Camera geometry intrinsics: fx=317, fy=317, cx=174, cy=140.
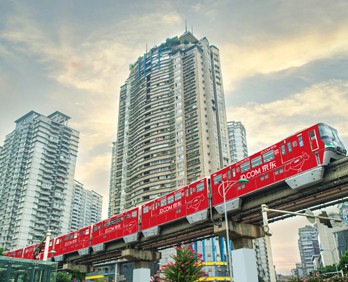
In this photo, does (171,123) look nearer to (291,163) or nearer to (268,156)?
(268,156)

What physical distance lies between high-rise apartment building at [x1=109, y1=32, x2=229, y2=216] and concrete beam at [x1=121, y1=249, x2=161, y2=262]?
141ft

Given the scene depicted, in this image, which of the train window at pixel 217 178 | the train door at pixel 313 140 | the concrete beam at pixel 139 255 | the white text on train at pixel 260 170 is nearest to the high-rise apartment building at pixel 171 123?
the concrete beam at pixel 139 255

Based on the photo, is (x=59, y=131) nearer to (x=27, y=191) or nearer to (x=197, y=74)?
(x=27, y=191)

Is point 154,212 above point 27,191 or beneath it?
→ beneath

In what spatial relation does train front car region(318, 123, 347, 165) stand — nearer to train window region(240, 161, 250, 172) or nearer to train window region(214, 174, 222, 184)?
train window region(240, 161, 250, 172)

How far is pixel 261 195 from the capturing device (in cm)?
2809

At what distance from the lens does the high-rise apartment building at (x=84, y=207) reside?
552 ft

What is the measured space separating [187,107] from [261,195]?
244 ft

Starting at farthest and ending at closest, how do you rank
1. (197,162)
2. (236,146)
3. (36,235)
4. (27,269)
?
(236,146), (36,235), (197,162), (27,269)

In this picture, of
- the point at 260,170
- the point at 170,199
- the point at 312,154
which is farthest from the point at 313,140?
the point at 170,199

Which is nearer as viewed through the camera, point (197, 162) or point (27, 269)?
point (27, 269)

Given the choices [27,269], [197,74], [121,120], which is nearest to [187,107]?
[197,74]

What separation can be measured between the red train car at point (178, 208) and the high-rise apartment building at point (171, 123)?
51.6m

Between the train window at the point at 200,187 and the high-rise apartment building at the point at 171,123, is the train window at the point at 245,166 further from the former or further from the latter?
the high-rise apartment building at the point at 171,123
